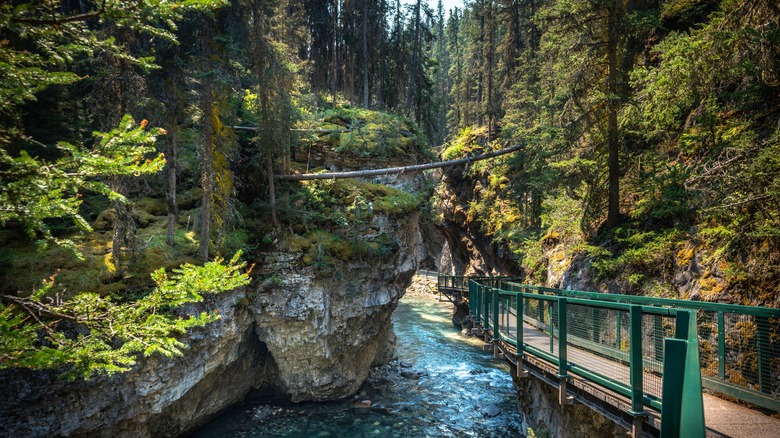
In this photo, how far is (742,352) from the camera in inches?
202

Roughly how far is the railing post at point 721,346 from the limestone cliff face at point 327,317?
12.2 m

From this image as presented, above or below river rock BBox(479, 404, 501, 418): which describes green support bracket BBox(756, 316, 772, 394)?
above

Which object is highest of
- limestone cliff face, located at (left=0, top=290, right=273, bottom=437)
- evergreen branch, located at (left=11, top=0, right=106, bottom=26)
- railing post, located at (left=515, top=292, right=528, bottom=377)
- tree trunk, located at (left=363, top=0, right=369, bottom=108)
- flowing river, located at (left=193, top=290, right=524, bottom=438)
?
tree trunk, located at (left=363, top=0, right=369, bottom=108)

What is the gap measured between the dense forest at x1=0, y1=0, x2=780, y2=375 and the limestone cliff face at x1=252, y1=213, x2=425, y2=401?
126cm

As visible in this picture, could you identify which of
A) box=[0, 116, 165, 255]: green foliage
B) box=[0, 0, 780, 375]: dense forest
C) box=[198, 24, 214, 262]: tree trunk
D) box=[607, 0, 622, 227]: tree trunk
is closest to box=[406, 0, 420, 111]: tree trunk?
box=[0, 0, 780, 375]: dense forest

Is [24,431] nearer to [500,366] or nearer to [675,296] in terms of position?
[675,296]

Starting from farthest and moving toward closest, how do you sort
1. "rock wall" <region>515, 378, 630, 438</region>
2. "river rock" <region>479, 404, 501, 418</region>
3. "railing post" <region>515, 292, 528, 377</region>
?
"river rock" <region>479, 404, 501, 418</region> → "railing post" <region>515, 292, 528, 377</region> → "rock wall" <region>515, 378, 630, 438</region>

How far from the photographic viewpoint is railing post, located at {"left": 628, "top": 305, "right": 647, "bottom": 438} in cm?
478

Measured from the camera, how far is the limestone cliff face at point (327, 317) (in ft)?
48.4

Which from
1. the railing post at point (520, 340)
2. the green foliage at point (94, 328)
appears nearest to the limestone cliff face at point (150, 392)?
the green foliage at point (94, 328)

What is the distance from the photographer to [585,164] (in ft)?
41.5

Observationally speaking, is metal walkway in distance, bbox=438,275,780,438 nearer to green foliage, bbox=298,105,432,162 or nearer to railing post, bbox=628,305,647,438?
railing post, bbox=628,305,647,438

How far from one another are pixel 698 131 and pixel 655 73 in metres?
1.89

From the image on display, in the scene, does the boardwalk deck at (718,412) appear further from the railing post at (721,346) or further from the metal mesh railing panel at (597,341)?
the railing post at (721,346)
